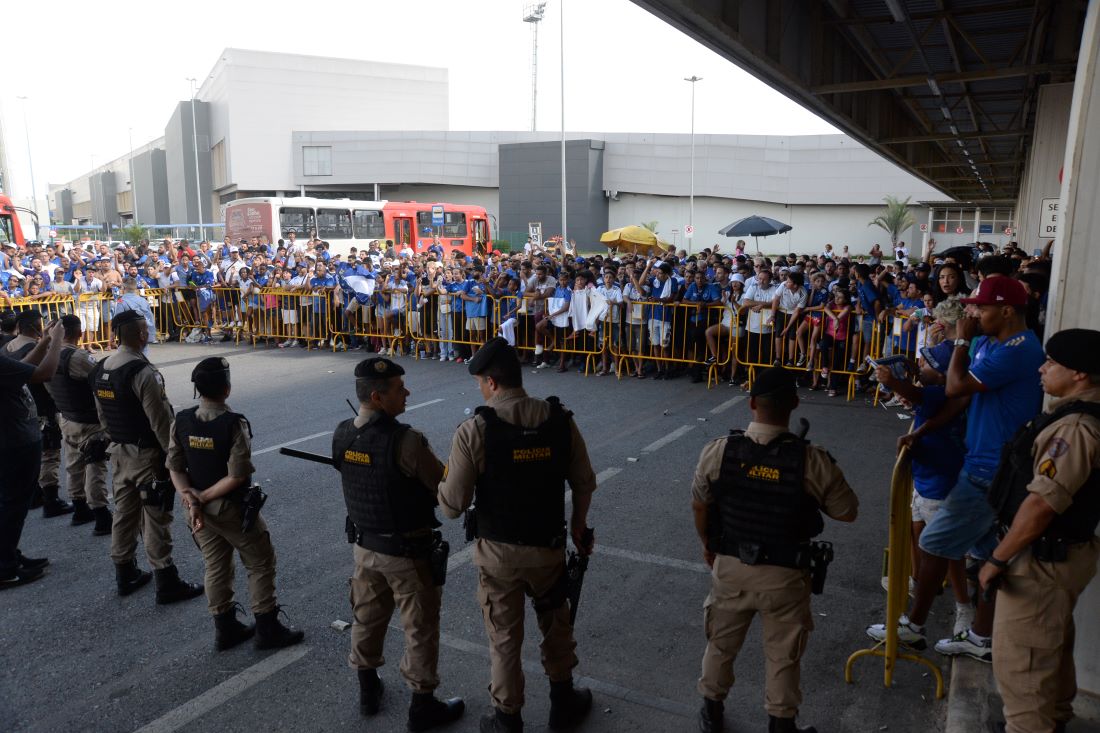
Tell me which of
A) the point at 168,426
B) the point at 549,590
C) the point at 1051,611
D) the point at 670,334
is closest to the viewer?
the point at 1051,611

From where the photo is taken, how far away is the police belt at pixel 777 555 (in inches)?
132

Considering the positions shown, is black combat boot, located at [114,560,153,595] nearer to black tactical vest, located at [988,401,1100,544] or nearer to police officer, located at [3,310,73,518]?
police officer, located at [3,310,73,518]

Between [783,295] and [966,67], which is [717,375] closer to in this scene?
[783,295]

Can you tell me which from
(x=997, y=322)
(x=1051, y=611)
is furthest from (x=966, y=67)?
(x=1051, y=611)

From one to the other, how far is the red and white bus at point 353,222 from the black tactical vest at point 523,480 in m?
29.3

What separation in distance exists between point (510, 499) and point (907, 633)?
2566 millimetres

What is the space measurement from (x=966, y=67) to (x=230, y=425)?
14.2 m

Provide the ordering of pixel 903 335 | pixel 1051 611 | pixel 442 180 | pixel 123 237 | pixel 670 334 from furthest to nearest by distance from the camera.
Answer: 1. pixel 442 180
2. pixel 123 237
3. pixel 670 334
4. pixel 903 335
5. pixel 1051 611

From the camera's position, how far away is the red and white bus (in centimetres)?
3081

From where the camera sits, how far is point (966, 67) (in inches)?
535

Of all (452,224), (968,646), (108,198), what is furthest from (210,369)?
(108,198)

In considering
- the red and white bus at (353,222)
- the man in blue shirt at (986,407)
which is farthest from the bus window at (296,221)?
the man in blue shirt at (986,407)

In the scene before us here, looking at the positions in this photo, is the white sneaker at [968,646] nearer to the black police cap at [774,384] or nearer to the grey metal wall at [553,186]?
the black police cap at [774,384]

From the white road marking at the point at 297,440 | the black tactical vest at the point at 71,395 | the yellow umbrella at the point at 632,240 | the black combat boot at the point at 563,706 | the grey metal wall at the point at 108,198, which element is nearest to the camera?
the black combat boot at the point at 563,706
